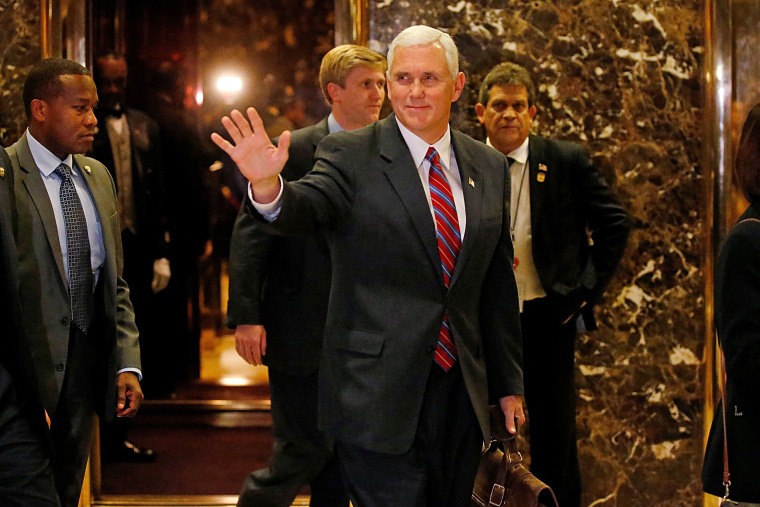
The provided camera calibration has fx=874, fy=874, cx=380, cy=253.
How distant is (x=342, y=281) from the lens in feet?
7.29

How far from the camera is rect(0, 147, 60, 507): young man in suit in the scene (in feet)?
7.50

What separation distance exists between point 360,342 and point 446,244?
334 millimetres

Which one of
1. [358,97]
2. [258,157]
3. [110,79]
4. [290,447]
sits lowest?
[290,447]

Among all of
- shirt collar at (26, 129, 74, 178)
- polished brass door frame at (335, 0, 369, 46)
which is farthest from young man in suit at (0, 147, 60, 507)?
polished brass door frame at (335, 0, 369, 46)

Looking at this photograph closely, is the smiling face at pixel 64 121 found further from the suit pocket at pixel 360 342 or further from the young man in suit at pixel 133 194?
the young man in suit at pixel 133 194

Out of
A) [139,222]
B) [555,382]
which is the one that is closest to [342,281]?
[555,382]

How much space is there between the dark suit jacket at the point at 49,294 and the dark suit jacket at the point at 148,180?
1.72 m

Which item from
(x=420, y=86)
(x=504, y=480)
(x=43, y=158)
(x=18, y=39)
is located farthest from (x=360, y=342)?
(x=18, y=39)

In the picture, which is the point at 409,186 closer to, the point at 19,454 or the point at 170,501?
the point at 19,454

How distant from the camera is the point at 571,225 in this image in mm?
3553

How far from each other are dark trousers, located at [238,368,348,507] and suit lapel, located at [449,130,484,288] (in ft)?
3.85

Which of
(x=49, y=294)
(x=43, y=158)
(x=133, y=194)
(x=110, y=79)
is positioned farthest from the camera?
(x=133, y=194)

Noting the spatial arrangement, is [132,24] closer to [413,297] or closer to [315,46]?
[315,46]

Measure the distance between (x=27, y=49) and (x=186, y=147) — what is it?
1255mm
